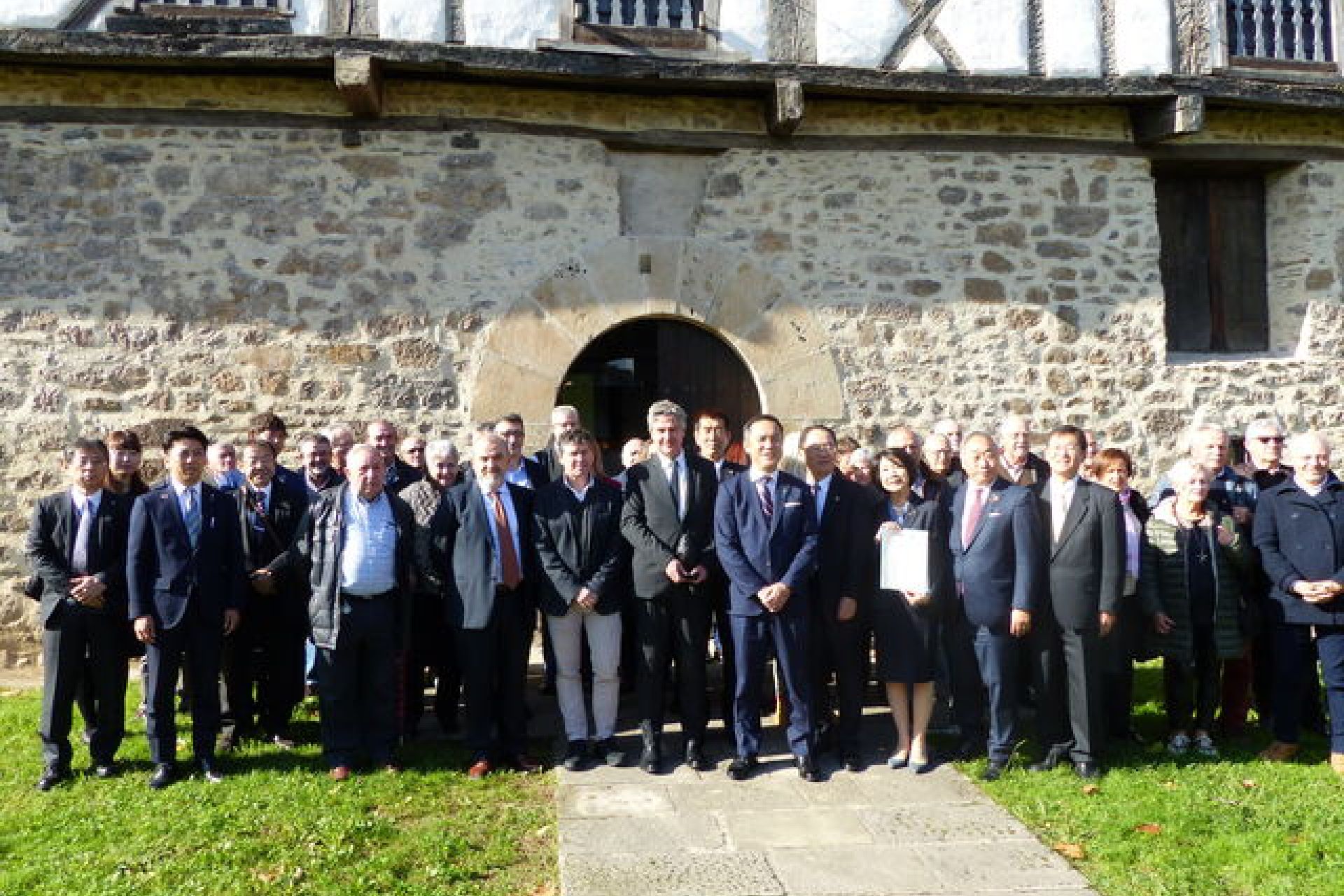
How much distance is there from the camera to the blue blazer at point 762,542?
4.88 m

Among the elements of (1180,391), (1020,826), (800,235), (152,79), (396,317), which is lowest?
(1020,826)

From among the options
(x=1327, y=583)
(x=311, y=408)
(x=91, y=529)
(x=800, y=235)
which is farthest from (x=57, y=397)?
(x=1327, y=583)

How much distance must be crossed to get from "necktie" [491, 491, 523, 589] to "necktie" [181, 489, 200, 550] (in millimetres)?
1253

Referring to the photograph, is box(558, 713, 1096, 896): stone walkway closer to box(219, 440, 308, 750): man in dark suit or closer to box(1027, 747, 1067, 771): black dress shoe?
box(1027, 747, 1067, 771): black dress shoe

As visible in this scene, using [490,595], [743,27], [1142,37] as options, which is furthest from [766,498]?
[1142,37]

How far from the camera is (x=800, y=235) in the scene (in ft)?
25.3

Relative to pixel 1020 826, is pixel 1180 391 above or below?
above

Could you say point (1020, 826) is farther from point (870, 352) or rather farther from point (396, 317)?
point (396, 317)

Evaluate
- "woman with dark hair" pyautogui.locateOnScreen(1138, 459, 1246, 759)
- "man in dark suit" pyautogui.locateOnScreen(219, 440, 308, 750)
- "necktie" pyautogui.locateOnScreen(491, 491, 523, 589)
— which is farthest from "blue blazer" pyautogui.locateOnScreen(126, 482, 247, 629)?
"woman with dark hair" pyautogui.locateOnScreen(1138, 459, 1246, 759)

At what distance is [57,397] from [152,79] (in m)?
2.05

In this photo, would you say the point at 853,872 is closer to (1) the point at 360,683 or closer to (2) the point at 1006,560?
(2) the point at 1006,560

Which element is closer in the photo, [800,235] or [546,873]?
[546,873]

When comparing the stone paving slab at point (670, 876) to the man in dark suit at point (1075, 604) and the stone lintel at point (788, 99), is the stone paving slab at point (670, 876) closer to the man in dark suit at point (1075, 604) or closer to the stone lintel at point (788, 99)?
the man in dark suit at point (1075, 604)

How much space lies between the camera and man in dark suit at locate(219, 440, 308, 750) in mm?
5309
